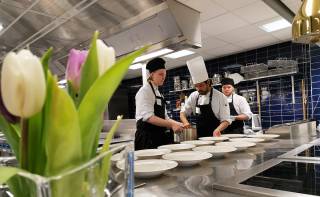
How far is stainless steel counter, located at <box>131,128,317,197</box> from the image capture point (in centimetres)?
71

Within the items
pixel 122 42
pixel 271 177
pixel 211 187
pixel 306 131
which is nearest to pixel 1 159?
pixel 211 187

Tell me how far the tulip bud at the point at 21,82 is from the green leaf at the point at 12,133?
71 mm

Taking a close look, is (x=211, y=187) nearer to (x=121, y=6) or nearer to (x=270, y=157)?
(x=270, y=157)

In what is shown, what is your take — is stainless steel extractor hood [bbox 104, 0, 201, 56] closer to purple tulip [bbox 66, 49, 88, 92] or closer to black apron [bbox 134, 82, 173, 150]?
black apron [bbox 134, 82, 173, 150]

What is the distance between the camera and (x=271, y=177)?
0.83 metres

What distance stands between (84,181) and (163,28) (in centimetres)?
192

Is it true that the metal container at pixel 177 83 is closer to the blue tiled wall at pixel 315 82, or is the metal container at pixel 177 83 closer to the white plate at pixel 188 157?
the blue tiled wall at pixel 315 82

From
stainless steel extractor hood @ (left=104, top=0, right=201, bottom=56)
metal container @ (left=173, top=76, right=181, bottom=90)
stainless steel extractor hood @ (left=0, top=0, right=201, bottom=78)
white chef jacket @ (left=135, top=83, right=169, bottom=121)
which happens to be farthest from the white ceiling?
metal container @ (left=173, top=76, right=181, bottom=90)

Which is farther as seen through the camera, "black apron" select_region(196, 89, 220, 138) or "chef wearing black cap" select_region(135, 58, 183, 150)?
"black apron" select_region(196, 89, 220, 138)

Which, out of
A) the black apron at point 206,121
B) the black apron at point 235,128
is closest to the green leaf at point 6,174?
the black apron at point 206,121

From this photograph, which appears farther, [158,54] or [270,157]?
[158,54]

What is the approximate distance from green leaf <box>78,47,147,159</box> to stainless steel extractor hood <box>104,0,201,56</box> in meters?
1.70

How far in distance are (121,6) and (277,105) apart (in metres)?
3.66

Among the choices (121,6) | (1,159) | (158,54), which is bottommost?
(1,159)
